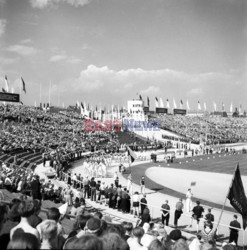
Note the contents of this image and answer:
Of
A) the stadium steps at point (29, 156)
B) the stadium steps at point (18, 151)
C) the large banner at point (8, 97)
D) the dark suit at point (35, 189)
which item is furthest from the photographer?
the large banner at point (8, 97)

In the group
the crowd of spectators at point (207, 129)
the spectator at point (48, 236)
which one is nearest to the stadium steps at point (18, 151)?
the spectator at point (48, 236)

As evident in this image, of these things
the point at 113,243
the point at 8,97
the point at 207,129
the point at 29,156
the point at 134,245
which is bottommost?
the point at 29,156

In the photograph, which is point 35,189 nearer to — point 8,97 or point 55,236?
point 55,236

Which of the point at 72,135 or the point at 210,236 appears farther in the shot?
the point at 72,135

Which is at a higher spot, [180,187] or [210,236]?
[210,236]

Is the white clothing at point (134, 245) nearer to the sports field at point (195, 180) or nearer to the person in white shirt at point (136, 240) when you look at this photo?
the person in white shirt at point (136, 240)

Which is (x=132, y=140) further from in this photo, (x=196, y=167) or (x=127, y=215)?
(x=127, y=215)

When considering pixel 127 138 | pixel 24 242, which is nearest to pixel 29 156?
pixel 24 242

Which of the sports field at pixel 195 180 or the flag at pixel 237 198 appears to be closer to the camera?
the flag at pixel 237 198

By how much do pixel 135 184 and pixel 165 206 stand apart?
1391cm

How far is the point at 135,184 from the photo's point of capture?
2883cm

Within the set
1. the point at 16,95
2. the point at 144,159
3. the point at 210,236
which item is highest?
the point at 16,95

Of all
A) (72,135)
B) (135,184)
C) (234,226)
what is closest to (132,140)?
(72,135)

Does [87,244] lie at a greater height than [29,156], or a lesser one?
greater
